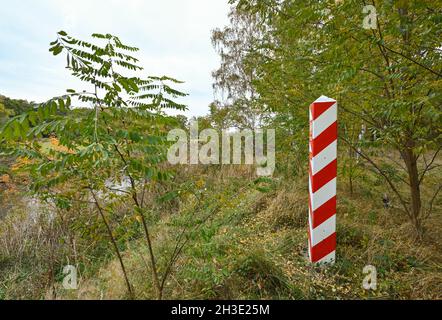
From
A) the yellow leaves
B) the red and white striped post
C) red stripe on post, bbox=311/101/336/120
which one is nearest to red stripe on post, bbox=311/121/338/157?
the red and white striped post

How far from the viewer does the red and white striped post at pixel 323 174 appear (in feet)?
6.73

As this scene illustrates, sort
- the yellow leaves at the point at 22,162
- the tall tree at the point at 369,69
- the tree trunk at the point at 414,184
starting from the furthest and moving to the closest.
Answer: the tree trunk at the point at 414,184, the tall tree at the point at 369,69, the yellow leaves at the point at 22,162

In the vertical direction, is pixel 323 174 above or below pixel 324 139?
below

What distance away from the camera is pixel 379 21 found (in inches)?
91.4

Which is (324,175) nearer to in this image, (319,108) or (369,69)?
(319,108)

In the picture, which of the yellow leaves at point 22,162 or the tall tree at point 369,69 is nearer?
the yellow leaves at point 22,162

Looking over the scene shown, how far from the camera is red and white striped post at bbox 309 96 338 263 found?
205 cm

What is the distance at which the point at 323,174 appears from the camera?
209 centimetres

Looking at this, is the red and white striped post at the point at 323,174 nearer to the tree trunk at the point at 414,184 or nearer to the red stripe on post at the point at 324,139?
the red stripe on post at the point at 324,139

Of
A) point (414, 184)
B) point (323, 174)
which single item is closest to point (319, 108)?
point (323, 174)

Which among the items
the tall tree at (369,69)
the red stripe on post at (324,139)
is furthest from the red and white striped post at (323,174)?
the tall tree at (369,69)
